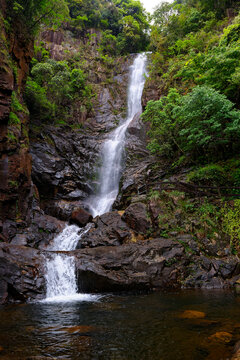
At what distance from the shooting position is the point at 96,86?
32.2 m

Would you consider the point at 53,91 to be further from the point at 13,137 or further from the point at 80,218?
the point at 80,218

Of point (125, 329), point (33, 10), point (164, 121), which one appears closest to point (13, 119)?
point (33, 10)

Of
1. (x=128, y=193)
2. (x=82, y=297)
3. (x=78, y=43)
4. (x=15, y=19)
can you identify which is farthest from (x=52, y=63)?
(x=82, y=297)

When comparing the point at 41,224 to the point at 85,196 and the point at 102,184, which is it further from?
the point at 102,184

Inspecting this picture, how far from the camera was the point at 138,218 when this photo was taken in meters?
12.4

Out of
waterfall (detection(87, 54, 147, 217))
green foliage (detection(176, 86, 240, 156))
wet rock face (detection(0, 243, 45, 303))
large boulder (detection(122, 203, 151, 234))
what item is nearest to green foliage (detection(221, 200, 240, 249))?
green foliage (detection(176, 86, 240, 156))

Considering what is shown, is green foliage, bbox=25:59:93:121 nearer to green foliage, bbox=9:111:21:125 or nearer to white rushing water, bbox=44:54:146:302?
white rushing water, bbox=44:54:146:302

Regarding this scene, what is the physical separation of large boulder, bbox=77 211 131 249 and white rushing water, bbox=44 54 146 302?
4.79 feet

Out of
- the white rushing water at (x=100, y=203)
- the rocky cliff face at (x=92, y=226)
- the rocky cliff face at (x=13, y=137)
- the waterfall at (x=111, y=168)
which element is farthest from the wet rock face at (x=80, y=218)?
the rocky cliff face at (x=13, y=137)

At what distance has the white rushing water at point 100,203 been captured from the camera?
9352 mm

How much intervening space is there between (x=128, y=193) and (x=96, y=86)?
2061 centimetres

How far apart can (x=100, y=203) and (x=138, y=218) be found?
7.37 metres

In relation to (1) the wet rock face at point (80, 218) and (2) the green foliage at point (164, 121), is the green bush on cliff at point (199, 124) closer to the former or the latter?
(2) the green foliage at point (164, 121)

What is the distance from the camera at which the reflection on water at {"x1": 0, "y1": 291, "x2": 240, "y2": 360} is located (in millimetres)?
3996
